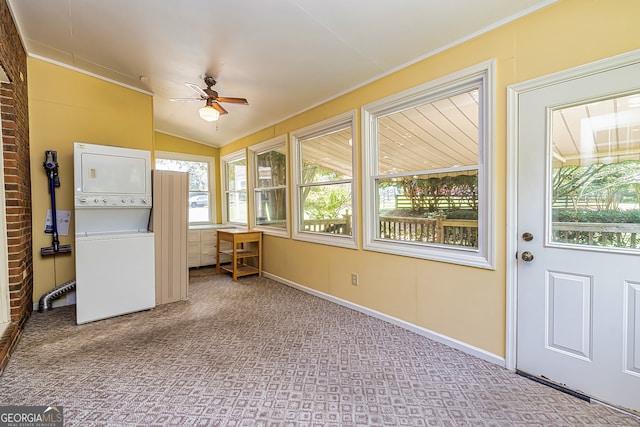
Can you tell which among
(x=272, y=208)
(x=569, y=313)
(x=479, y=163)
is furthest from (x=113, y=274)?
(x=569, y=313)

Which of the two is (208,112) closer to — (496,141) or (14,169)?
(14,169)

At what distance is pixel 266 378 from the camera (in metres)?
2.00

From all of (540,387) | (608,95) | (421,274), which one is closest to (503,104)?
(608,95)

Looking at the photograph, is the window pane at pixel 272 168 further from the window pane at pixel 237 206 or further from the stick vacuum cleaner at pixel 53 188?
the stick vacuum cleaner at pixel 53 188

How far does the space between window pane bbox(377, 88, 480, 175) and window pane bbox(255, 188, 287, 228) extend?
1995mm

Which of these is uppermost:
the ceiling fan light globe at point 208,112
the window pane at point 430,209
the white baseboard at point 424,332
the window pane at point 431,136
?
the ceiling fan light globe at point 208,112

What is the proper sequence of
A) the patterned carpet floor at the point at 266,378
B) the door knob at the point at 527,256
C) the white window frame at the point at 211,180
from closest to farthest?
the patterned carpet floor at the point at 266,378
the door knob at the point at 527,256
the white window frame at the point at 211,180

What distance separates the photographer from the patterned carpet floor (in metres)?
1.65

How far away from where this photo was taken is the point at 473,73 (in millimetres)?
2227

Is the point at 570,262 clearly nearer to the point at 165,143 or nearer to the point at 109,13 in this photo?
the point at 109,13

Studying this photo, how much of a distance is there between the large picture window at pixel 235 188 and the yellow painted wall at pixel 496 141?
2625 mm

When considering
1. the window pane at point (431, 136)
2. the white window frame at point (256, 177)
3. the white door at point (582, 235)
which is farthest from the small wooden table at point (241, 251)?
the white door at point (582, 235)

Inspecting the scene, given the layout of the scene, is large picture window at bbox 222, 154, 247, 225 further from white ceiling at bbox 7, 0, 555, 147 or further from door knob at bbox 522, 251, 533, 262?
door knob at bbox 522, 251, 533, 262

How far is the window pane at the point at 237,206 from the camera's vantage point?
567 cm
